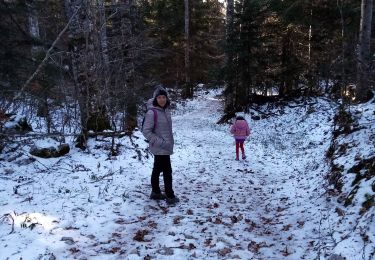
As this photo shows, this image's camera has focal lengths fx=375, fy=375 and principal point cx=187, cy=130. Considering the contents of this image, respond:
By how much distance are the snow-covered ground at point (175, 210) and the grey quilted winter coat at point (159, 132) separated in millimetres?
1151

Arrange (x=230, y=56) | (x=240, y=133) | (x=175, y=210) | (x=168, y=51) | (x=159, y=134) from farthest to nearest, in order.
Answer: (x=168, y=51) < (x=230, y=56) < (x=240, y=133) < (x=159, y=134) < (x=175, y=210)

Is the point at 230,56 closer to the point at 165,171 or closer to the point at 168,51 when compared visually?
the point at 168,51

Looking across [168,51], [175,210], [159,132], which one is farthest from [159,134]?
[168,51]

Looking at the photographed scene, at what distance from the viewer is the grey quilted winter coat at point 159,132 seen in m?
7.59

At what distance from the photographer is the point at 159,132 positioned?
771 centimetres

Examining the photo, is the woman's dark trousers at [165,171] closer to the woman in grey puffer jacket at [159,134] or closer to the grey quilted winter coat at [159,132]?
the woman in grey puffer jacket at [159,134]

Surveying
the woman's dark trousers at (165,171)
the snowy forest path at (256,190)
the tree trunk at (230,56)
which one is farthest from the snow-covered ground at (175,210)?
the tree trunk at (230,56)

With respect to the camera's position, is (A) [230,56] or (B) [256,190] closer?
(B) [256,190]

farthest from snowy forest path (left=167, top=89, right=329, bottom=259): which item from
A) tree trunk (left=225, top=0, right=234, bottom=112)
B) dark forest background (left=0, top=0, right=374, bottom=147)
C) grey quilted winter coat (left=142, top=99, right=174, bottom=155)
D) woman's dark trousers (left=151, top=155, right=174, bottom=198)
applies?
tree trunk (left=225, top=0, right=234, bottom=112)

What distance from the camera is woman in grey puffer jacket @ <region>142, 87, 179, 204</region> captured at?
7602mm

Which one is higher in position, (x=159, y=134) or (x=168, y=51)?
(x=168, y=51)

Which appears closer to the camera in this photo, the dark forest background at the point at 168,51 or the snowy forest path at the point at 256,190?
the snowy forest path at the point at 256,190

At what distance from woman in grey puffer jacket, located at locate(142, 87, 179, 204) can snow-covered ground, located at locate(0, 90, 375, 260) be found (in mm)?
414

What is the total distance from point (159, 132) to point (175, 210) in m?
1.61
